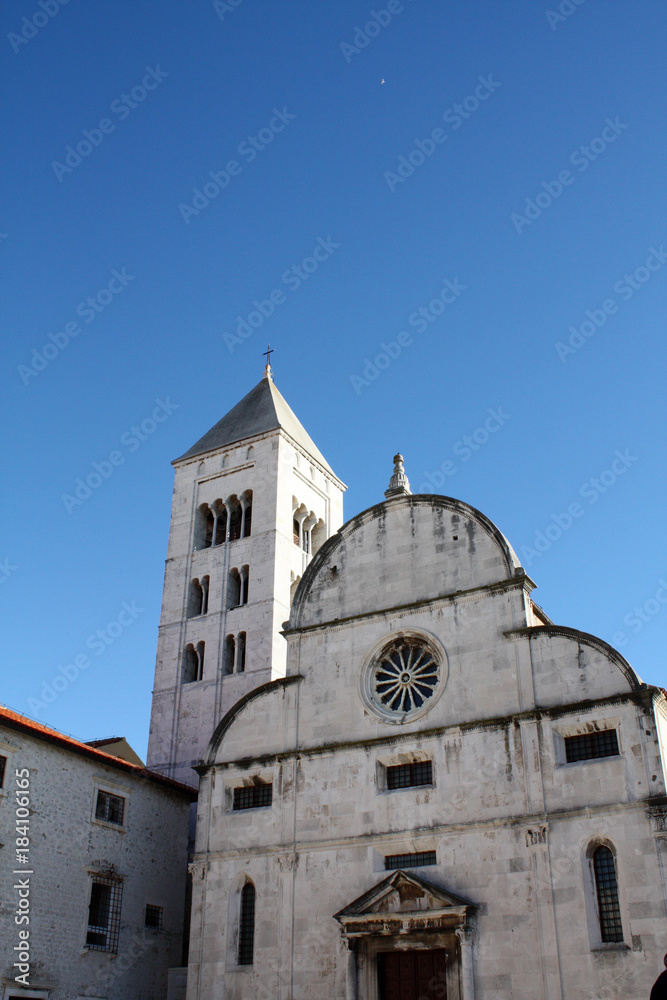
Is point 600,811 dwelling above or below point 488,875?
above

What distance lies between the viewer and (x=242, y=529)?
139 ft

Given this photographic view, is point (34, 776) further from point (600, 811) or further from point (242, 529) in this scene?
point (242, 529)

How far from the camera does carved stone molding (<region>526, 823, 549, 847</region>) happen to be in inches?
Result: 774

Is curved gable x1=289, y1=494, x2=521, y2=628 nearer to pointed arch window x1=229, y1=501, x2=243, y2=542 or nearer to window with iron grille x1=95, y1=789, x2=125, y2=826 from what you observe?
window with iron grille x1=95, y1=789, x2=125, y2=826

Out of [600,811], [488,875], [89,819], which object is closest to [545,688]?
[600,811]

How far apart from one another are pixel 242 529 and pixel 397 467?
16096 mm

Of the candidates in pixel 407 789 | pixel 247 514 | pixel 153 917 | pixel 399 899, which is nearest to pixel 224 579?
pixel 247 514

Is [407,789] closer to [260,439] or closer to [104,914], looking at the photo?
[104,914]

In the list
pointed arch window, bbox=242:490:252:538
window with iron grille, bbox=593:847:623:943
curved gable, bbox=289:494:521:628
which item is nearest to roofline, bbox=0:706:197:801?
curved gable, bbox=289:494:521:628

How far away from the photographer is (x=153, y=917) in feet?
85.3

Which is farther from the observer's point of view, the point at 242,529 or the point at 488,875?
the point at 242,529

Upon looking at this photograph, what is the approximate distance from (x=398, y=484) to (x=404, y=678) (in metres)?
6.24

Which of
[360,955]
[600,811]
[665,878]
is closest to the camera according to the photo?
[665,878]

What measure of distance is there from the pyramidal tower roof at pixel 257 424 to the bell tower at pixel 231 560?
0.28 ft
